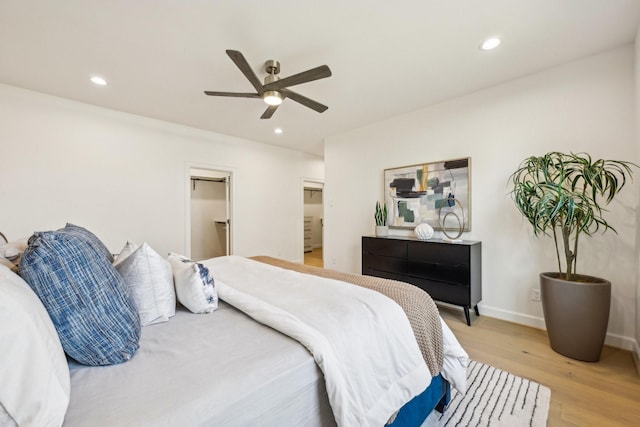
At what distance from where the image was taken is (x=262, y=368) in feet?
2.72

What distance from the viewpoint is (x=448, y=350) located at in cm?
142

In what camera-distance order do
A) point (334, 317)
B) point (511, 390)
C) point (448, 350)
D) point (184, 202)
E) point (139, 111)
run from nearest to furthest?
point (334, 317) → point (448, 350) → point (511, 390) → point (139, 111) → point (184, 202)

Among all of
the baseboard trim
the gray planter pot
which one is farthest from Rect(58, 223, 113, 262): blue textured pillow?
the baseboard trim

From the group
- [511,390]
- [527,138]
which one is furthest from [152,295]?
[527,138]

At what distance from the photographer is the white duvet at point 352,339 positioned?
36.4 inches

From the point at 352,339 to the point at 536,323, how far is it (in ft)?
8.26

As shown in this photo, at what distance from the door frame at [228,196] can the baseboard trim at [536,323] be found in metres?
3.77

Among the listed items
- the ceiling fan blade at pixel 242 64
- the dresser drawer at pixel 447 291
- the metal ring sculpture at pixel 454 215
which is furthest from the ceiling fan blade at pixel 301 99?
the dresser drawer at pixel 447 291

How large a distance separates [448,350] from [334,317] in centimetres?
76

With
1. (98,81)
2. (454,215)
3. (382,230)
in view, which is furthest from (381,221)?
(98,81)

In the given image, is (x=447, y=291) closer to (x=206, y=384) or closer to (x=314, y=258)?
(x=206, y=384)

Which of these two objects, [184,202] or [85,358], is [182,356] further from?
[184,202]

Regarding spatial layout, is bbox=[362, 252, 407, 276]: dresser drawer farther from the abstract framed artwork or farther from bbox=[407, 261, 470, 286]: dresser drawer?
the abstract framed artwork

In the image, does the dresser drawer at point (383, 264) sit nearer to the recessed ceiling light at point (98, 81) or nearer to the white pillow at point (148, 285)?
the white pillow at point (148, 285)
